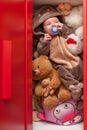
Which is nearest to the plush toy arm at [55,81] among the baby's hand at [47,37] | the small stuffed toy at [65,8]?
the baby's hand at [47,37]

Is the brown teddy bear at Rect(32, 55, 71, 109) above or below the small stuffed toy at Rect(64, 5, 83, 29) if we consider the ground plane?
below

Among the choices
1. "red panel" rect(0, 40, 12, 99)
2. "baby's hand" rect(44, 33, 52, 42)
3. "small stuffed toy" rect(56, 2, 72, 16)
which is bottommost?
"red panel" rect(0, 40, 12, 99)

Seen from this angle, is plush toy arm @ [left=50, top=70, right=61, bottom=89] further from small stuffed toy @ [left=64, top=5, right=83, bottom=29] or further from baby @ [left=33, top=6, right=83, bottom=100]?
small stuffed toy @ [left=64, top=5, right=83, bottom=29]

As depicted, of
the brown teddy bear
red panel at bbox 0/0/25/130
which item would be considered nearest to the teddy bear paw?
the brown teddy bear

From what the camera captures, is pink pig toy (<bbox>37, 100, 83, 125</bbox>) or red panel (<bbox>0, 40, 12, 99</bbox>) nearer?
red panel (<bbox>0, 40, 12, 99</bbox>)

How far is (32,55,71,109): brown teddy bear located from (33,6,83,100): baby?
0.03 m

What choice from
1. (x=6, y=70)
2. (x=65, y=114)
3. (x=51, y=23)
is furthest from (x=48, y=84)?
(x=6, y=70)

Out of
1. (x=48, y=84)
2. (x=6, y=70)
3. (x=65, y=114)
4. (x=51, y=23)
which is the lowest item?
(x=65, y=114)

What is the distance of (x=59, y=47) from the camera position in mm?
1158

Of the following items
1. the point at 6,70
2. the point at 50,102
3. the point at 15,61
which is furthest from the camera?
the point at 50,102

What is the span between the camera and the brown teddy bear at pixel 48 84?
115 centimetres

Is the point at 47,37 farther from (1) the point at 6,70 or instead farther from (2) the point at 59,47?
(1) the point at 6,70

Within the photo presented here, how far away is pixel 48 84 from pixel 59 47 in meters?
0.18

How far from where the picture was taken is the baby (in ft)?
3.73
